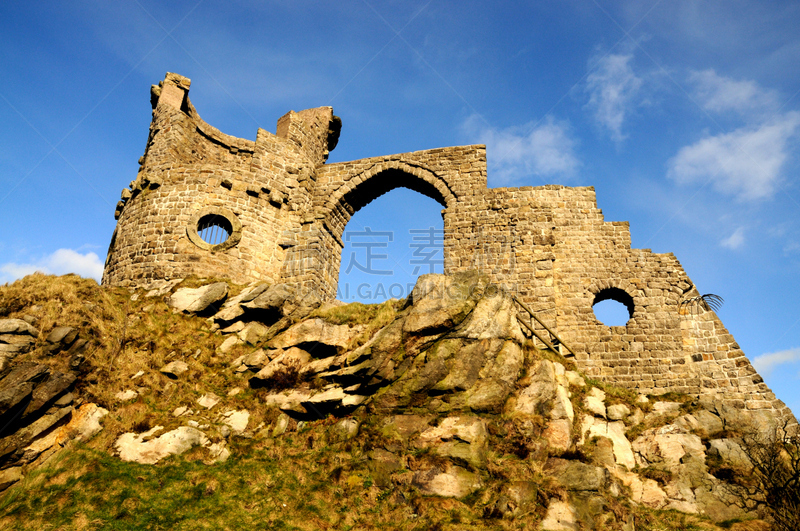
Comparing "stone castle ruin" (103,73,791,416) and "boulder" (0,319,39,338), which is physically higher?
"stone castle ruin" (103,73,791,416)

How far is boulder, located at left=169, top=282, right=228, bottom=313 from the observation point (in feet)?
43.6

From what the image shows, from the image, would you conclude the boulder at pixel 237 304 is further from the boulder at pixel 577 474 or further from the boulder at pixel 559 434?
the boulder at pixel 577 474

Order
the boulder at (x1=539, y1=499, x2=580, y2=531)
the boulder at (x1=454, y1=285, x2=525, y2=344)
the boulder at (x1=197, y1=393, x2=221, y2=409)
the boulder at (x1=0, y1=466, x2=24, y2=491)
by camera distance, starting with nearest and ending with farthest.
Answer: the boulder at (x1=539, y1=499, x2=580, y2=531), the boulder at (x1=0, y1=466, x2=24, y2=491), the boulder at (x1=197, y1=393, x2=221, y2=409), the boulder at (x1=454, y1=285, x2=525, y2=344)

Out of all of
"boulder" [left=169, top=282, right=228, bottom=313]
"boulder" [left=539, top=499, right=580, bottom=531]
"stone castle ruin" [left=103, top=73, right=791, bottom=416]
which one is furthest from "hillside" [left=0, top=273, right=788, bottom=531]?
"stone castle ruin" [left=103, top=73, right=791, bottom=416]

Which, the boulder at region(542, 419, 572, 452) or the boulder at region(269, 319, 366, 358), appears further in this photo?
the boulder at region(269, 319, 366, 358)

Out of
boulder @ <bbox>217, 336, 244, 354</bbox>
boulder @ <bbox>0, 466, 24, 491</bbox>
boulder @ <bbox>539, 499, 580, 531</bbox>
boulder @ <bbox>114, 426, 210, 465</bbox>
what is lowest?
boulder @ <bbox>539, 499, 580, 531</bbox>

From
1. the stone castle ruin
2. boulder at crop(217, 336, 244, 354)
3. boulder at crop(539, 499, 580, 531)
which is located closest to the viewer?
boulder at crop(539, 499, 580, 531)

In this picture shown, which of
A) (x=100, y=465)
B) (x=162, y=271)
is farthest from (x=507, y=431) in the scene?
(x=162, y=271)

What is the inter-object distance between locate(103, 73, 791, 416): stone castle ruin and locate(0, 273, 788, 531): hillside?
4.92ft

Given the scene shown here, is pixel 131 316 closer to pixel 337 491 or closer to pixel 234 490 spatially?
pixel 234 490

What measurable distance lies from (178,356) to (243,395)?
2.16 m

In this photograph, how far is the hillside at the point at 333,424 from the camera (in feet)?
26.1

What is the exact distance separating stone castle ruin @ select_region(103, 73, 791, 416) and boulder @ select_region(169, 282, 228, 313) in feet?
3.73

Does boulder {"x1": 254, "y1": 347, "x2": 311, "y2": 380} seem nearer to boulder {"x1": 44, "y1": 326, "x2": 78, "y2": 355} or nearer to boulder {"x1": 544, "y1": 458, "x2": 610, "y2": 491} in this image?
boulder {"x1": 44, "y1": 326, "x2": 78, "y2": 355}
